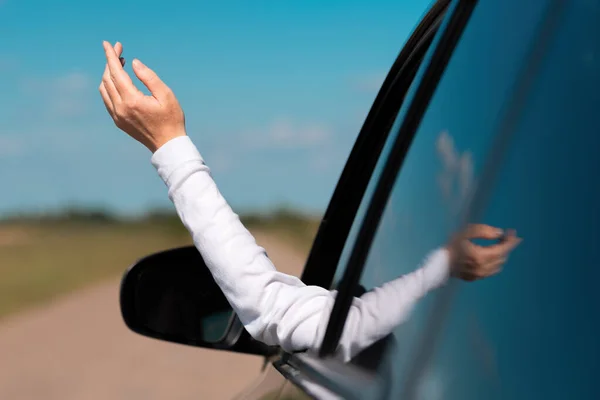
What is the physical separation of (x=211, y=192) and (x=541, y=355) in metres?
0.77

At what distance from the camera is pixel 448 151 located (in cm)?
150

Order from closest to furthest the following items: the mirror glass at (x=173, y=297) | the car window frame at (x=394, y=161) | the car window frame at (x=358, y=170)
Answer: the car window frame at (x=394, y=161) → the car window frame at (x=358, y=170) → the mirror glass at (x=173, y=297)

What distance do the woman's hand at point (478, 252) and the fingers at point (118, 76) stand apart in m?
0.69

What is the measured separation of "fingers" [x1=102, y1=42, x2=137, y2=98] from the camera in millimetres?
1762

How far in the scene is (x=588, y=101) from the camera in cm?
121

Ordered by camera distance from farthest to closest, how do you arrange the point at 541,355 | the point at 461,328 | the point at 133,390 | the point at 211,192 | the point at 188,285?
the point at 133,390, the point at 188,285, the point at 211,192, the point at 461,328, the point at 541,355

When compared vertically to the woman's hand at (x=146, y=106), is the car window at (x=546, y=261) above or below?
below

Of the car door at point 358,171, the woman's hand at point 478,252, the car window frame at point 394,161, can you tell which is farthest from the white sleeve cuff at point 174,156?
the woman's hand at point 478,252

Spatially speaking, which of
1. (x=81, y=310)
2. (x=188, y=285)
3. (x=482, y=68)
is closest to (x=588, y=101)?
(x=482, y=68)

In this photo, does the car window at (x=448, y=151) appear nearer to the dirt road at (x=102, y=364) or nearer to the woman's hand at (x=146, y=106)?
the woman's hand at (x=146, y=106)

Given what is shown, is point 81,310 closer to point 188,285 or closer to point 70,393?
point 70,393

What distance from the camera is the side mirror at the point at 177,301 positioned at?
265cm

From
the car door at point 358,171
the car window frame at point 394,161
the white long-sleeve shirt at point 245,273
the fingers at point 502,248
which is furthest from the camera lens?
the car door at point 358,171

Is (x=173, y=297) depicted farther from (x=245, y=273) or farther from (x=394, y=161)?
(x=394, y=161)
